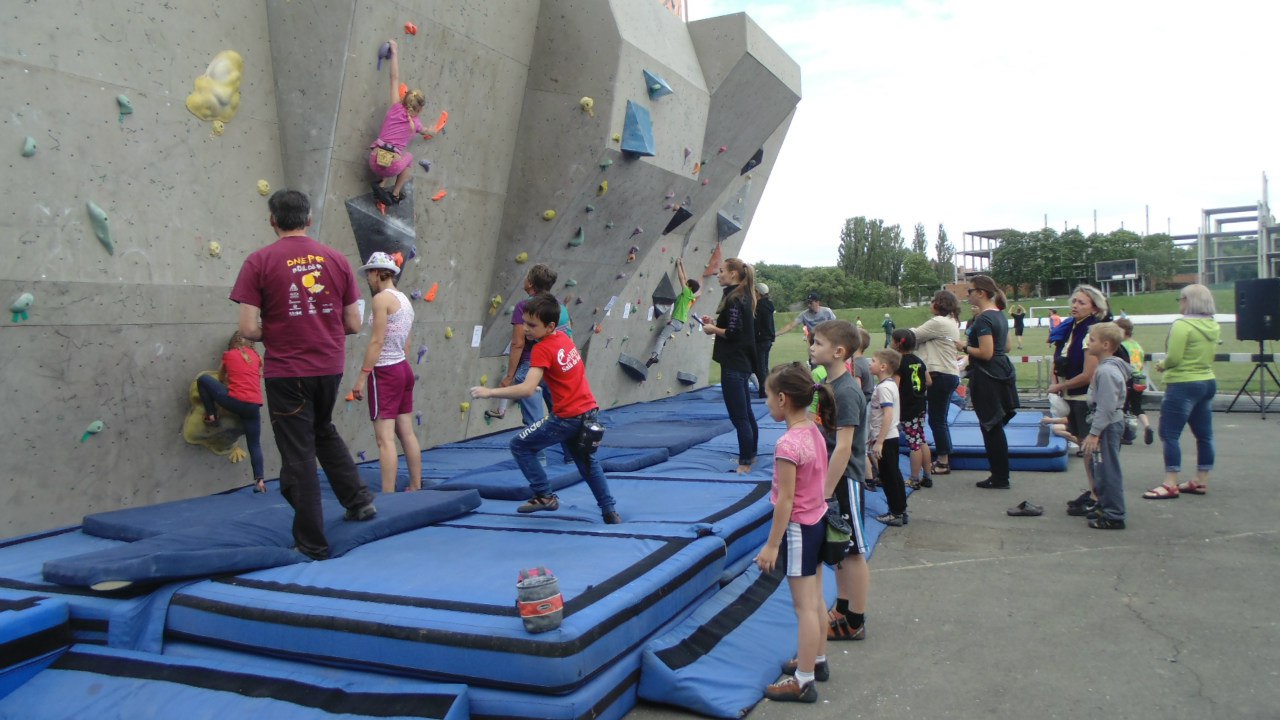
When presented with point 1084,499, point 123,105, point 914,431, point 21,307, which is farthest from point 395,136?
point 1084,499

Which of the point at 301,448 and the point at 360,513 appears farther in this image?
the point at 360,513

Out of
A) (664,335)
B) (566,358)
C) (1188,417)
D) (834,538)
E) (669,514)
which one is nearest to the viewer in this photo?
(834,538)

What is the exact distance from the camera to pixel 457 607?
10.4ft

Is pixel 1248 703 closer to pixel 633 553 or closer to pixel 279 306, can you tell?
pixel 633 553

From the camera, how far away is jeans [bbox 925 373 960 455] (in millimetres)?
7531

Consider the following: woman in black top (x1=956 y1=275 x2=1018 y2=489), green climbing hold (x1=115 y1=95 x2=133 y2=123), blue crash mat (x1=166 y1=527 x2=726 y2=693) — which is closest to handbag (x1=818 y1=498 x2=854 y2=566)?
blue crash mat (x1=166 y1=527 x2=726 y2=693)

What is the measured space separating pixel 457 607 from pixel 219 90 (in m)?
4.33

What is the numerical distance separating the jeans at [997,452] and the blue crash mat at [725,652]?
3.49 metres

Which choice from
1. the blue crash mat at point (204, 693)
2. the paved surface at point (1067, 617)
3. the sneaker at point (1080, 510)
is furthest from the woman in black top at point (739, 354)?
the blue crash mat at point (204, 693)

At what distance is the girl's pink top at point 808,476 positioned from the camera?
3.30 metres

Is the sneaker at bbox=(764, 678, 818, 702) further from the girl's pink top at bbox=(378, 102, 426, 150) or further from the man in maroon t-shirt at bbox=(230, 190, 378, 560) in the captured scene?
the girl's pink top at bbox=(378, 102, 426, 150)

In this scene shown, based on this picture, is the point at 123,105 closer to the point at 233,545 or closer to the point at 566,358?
the point at 233,545

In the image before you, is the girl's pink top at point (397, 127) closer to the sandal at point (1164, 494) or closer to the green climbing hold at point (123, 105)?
the green climbing hold at point (123, 105)

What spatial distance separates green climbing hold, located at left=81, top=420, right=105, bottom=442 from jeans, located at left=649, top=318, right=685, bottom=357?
852 cm
